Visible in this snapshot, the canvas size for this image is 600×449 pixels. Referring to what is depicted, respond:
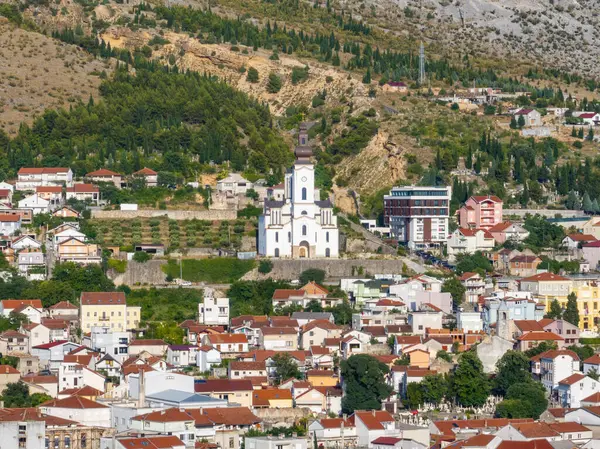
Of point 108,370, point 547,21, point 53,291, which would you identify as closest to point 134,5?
point 547,21

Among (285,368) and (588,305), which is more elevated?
(588,305)

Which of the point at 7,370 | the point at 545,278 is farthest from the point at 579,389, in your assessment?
the point at 7,370

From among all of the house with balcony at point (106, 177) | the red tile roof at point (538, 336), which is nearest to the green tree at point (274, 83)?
the house with balcony at point (106, 177)

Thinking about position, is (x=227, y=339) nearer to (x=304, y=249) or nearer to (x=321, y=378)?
(x=321, y=378)

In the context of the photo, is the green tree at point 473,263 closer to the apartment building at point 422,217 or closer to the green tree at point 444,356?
the apartment building at point 422,217

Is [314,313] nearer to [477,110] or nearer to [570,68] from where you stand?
[477,110]

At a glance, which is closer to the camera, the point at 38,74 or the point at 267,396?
the point at 267,396
